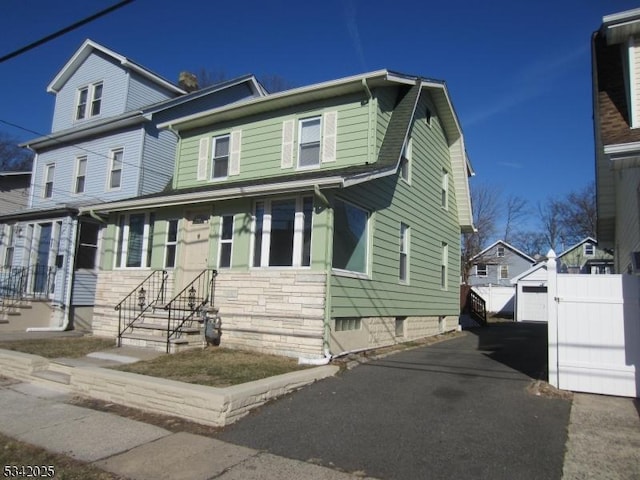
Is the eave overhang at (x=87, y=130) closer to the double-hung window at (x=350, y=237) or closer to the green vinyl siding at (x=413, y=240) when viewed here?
the green vinyl siding at (x=413, y=240)

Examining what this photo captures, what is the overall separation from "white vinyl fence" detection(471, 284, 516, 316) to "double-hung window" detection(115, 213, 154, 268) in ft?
93.6

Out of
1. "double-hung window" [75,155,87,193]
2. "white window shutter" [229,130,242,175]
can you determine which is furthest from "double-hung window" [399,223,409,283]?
"double-hung window" [75,155,87,193]

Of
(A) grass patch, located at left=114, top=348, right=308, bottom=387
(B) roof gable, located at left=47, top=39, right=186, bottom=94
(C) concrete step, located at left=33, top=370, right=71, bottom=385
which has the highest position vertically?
(B) roof gable, located at left=47, top=39, right=186, bottom=94

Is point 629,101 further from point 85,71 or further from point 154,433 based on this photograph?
point 85,71

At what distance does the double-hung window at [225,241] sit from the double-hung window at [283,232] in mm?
880

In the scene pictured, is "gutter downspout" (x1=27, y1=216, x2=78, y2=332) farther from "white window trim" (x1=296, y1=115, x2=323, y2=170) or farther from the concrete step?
"white window trim" (x1=296, y1=115, x2=323, y2=170)

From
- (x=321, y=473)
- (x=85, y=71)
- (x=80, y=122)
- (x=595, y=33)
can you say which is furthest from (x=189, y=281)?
(x=85, y=71)

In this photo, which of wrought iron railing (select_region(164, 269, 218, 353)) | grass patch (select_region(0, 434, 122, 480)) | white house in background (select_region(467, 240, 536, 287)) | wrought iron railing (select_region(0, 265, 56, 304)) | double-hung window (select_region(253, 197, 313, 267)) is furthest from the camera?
white house in background (select_region(467, 240, 536, 287))

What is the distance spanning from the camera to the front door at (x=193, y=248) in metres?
12.2

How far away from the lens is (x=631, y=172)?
9.18 m

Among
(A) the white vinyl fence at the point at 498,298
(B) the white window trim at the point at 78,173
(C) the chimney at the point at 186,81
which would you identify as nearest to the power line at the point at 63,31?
(B) the white window trim at the point at 78,173

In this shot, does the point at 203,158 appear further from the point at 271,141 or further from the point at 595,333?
the point at 595,333

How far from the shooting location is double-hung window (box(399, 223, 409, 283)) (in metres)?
13.4

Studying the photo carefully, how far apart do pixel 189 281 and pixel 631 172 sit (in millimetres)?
9944
